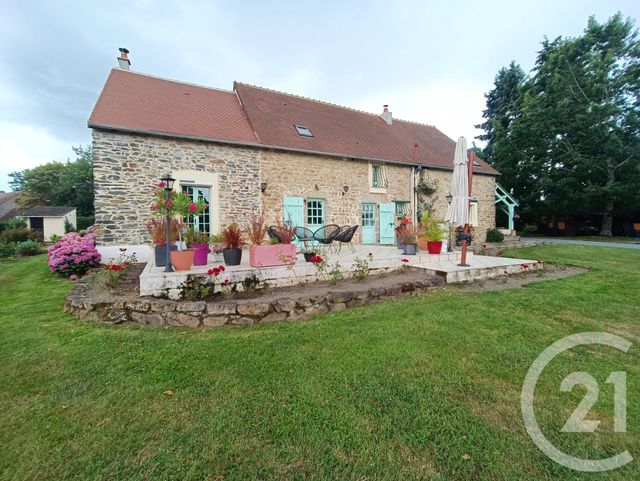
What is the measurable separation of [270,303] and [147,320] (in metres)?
1.66

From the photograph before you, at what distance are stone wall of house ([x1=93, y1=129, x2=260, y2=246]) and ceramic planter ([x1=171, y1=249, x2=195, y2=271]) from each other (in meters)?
4.18

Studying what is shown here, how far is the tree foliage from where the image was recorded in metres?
17.1

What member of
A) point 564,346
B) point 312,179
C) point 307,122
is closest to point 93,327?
point 564,346

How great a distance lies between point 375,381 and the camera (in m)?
2.44

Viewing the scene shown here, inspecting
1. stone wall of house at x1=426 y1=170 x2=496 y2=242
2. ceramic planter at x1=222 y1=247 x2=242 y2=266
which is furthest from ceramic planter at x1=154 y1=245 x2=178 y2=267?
stone wall of house at x1=426 y1=170 x2=496 y2=242

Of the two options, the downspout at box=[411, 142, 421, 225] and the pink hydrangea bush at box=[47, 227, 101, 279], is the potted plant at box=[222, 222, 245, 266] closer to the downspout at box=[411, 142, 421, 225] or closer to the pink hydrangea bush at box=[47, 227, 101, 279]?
the pink hydrangea bush at box=[47, 227, 101, 279]

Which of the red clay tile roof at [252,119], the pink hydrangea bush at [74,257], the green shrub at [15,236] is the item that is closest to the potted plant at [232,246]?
the pink hydrangea bush at [74,257]

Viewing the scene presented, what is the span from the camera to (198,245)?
5.24 m

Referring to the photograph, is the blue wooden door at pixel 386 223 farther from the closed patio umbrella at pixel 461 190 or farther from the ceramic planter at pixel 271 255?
the ceramic planter at pixel 271 255

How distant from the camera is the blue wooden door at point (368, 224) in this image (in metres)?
11.7

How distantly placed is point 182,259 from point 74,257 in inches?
175

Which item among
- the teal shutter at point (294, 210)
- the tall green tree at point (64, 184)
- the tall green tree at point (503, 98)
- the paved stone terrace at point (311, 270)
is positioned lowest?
the paved stone terrace at point (311, 270)

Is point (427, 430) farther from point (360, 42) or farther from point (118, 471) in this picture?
point (360, 42)

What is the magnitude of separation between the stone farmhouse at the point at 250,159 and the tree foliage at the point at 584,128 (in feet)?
31.9
